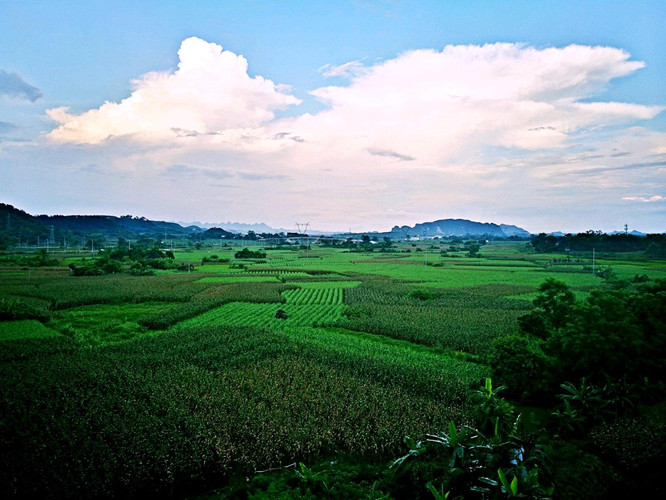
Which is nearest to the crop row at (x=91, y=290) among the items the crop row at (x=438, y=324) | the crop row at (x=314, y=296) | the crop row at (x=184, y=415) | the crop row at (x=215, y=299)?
the crop row at (x=215, y=299)

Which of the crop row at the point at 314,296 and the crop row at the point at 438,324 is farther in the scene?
the crop row at the point at 314,296

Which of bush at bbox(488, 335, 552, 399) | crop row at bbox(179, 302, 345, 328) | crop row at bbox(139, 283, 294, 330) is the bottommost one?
crop row at bbox(179, 302, 345, 328)

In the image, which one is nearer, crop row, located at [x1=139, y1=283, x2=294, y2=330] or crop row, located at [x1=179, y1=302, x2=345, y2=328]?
crop row, located at [x1=139, y1=283, x2=294, y2=330]

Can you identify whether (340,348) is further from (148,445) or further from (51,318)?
(51,318)

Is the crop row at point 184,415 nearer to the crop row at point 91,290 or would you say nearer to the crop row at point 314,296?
the crop row at point 91,290

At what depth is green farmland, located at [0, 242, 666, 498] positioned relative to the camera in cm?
912

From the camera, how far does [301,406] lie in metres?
12.6

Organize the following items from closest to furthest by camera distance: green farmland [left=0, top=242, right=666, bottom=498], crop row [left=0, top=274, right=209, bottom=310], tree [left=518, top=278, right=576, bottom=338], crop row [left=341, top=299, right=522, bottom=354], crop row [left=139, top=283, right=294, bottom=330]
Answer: green farmland [left=0, top=242, right=666, bottom=498], crop row [left=341, top=299, right=522, bottom=354], tree [left=518, top=278, right=576, bottom=338], crop row [left=139, top=283, right=294, bottom=330], crop row [left=0, top=274, right=209, bottom=310]

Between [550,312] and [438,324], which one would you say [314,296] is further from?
[550,312]

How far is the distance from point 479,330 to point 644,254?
54.9 metres

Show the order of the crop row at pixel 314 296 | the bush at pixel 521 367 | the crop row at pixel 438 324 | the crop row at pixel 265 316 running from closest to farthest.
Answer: the bush at pixel 521 367, the crop row at pixel 438 324, the crop row at pixel 265 316, the crop row at pixel 314 296

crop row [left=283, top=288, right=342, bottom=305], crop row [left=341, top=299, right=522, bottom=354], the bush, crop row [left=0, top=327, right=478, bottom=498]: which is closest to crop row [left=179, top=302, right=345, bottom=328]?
crop row [left=341, top=299, right=522, bottom=354]

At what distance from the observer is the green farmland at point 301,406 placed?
9.12m

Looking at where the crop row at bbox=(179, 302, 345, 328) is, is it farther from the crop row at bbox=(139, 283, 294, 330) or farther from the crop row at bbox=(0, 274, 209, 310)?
the crop row at bbox=(0, 274, 209, 310)
